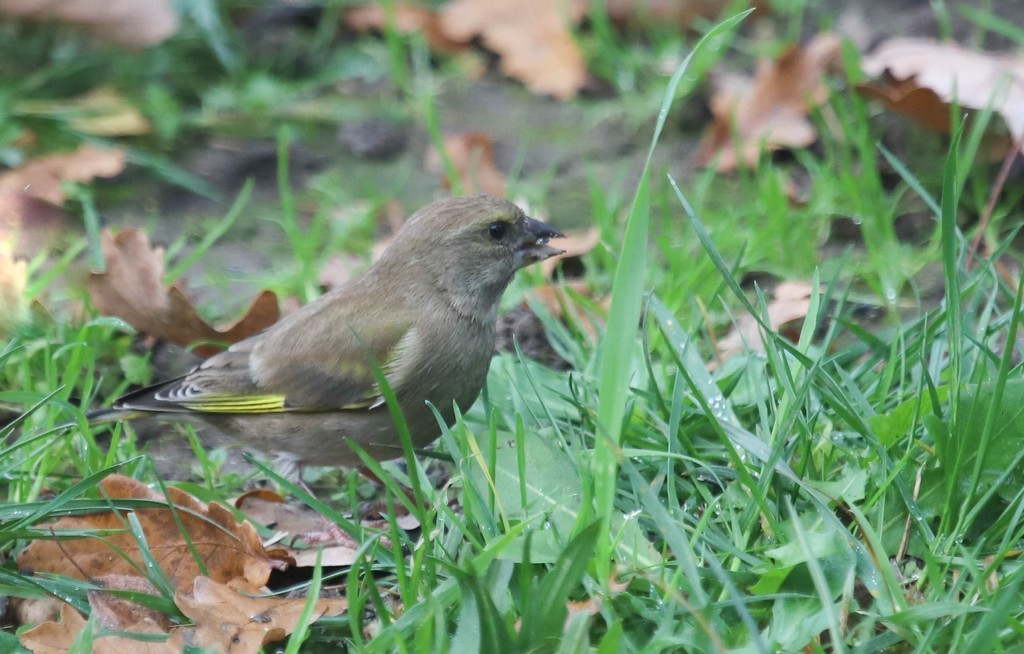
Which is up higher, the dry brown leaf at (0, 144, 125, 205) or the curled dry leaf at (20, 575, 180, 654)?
the dry brown leaf at (0, 144, 125, 205)

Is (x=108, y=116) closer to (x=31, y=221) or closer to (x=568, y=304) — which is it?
(x=31, y=221)

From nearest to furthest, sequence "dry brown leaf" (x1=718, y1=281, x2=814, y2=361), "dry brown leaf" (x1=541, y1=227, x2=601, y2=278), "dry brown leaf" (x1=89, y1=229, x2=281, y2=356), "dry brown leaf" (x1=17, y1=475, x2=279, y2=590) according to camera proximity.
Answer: "dry brown leaf" (x1=17, y1=475, x2=279, y2=590) < "dry brown leaf" (x1=718, y1=281, x2=814, y2=361) < "dry brown leaf" (x1=89, y1=229, x2=281, y2=356) < "dry brown leaf" (x1=541, y1=227, x2=601, y2=278)

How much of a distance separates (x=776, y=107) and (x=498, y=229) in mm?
2469

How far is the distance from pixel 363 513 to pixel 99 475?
41.4 inches

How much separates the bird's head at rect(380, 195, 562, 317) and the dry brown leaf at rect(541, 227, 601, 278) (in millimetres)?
681

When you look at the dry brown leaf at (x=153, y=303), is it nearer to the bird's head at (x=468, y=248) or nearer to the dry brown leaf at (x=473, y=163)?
the bird's head at (x=468, y=248)

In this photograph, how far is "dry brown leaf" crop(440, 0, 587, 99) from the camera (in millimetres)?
7059

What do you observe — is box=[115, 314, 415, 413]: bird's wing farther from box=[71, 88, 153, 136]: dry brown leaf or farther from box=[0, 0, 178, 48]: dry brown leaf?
box=[0, 0, 178, 48]: dry brown leaf

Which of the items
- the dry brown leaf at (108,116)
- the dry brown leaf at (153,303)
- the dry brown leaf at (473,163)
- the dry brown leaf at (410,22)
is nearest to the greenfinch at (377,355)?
the dry brown leaf at (153,303)

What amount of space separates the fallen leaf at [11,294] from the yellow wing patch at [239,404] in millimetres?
833

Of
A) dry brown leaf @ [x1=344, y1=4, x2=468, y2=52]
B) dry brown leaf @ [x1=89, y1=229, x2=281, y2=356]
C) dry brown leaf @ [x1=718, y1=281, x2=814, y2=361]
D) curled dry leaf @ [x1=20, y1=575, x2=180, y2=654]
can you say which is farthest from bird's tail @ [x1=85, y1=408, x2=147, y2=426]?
dry brown leaf @ [x1=344, y1=4, x2=468, y2=52]

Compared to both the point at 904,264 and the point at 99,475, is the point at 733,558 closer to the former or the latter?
the point at 99,475

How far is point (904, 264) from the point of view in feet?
16.0

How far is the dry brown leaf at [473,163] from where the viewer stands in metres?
5.82
